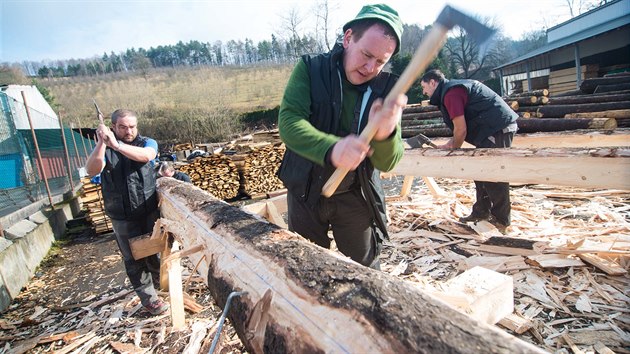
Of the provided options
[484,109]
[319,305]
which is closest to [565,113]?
[484,109]

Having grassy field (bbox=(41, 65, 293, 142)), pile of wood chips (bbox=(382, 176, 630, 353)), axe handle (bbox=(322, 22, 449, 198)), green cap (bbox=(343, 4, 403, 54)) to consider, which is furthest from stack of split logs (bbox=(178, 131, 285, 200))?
grassy field (bbox=(41, 65, 293, 142))

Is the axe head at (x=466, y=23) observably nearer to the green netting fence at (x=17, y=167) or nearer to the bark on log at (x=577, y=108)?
the bark on log at (x=577, y=108)

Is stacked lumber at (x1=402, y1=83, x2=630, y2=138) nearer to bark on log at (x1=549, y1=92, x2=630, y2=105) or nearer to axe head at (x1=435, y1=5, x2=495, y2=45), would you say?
bark on log at (x1=549, y1=92, x2=630, y2=105)

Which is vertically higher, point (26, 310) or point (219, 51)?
point (219, 51)

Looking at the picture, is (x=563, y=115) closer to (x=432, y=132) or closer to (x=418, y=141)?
Result: (x=432, y=132)

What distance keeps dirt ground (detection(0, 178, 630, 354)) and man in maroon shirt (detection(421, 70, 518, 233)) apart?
44 centimetres

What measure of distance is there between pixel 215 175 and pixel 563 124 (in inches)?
267

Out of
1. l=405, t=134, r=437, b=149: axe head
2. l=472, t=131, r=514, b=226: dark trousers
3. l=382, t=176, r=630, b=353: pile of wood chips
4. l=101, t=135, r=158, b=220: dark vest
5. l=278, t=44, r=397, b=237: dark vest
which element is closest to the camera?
l=278, t=44, r=397, b=237: dark vest

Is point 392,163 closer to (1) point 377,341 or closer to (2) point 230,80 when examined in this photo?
(1) point 377,341

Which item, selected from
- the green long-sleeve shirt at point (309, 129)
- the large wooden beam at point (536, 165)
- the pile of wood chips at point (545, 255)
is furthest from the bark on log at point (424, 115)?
the green long-sleeve shirt at point (309, 129)

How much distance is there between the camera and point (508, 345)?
89 centimetres

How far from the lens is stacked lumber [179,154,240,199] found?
8.24m

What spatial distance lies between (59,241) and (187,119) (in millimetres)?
15622

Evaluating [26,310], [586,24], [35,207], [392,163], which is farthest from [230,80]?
[392,163]
